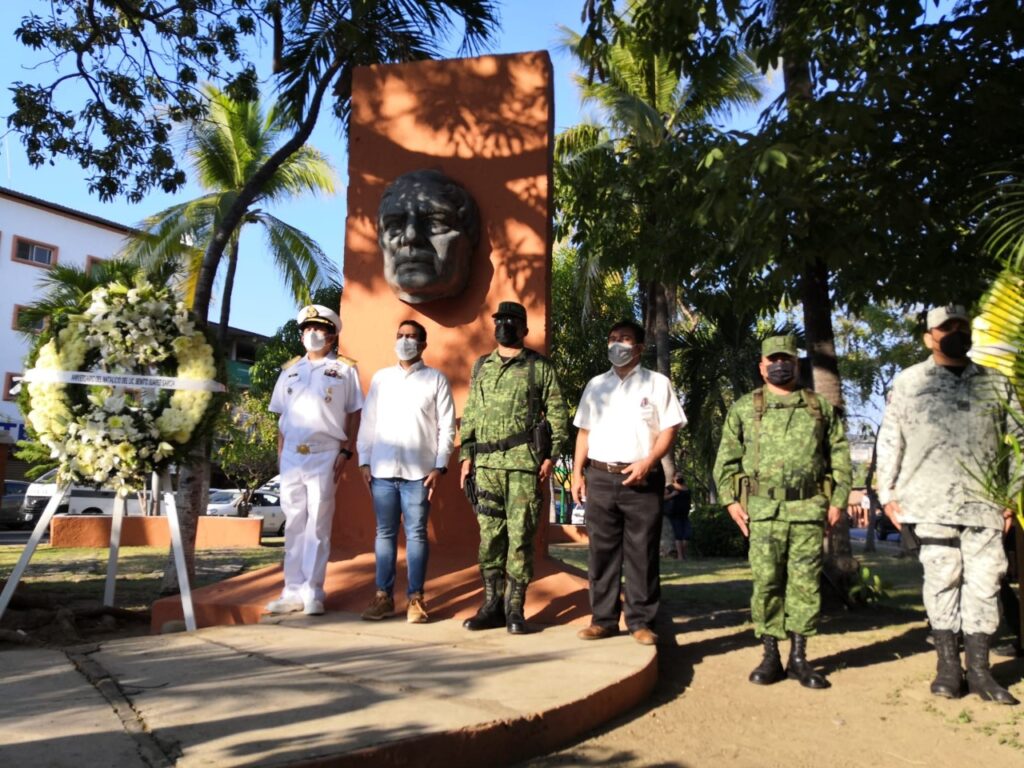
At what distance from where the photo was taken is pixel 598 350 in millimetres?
22328

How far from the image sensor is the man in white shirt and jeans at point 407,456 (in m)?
5.04

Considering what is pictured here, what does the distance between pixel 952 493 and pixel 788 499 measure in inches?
30.4

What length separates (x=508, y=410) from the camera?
4957mm

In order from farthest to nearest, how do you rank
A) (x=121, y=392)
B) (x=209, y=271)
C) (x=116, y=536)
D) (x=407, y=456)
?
(x=209, y=271), (x=116, y=536), (x=121, y=392), (x=407, y=456)

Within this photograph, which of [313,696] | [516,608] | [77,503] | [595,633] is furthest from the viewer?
[77,503]

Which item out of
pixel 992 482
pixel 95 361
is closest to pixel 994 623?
pixel 992 482

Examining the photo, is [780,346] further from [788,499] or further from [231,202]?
[231,202]

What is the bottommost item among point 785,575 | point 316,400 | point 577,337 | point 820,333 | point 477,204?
point 785,575

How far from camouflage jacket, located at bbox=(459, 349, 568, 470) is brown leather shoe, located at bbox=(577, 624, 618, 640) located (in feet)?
3.04

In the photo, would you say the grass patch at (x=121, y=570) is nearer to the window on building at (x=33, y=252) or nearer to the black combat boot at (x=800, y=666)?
the black combat boot at (x=800, y=666)

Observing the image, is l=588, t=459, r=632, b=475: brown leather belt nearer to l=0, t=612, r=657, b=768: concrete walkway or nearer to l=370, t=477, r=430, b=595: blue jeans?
l=0, t=612, r=657, b=768: concrete walkway

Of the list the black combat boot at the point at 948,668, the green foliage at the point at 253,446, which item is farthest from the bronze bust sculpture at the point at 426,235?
the green foliage at the point at 253,446

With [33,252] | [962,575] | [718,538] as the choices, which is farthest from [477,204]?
[33,252]

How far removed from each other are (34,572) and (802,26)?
9.76 meters
